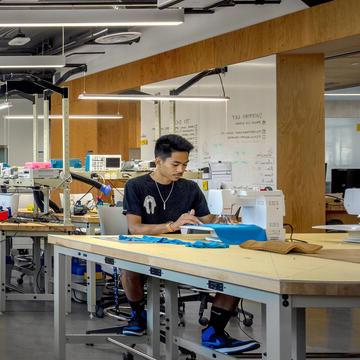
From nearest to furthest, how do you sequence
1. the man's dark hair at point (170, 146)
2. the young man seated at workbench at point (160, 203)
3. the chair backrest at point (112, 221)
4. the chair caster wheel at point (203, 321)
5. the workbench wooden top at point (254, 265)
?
1. the workbench wooden top at point (254, 265)
2. the young man seated at workbench at point (160, 203)
3. the man's dark hair at point (170, 146)
4. the chair backrest at point (112, 221)
5. the chair caster wheel at point (203, 321)

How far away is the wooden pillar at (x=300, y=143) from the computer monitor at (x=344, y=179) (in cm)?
288

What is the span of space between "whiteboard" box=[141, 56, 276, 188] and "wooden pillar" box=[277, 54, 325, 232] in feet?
0.42

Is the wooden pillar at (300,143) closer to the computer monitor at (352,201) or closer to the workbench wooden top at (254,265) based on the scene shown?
the computer monitor at (352,201)

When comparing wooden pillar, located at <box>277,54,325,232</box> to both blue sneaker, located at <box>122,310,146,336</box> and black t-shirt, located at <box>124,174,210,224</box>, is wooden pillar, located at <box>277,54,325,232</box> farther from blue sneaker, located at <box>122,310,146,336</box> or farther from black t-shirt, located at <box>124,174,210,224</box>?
blue sneaker, located at <box>122,310,146,336</box>

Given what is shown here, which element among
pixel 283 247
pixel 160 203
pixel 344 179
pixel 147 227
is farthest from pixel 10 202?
pixel 344 179

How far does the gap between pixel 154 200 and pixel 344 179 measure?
6.59 m

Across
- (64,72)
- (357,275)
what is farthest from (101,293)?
(64,72)

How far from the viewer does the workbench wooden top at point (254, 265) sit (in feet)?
7.17

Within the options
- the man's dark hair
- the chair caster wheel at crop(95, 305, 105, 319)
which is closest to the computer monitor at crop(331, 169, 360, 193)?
the chair caster wheel at crop(95, 305, 105, 319)

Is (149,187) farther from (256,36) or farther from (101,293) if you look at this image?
(256,36)

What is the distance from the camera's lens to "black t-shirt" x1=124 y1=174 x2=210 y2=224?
14.0 ft

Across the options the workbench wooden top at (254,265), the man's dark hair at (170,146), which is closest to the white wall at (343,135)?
the man's dark hair at (170,146)

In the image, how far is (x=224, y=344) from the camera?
A: 3443 mm

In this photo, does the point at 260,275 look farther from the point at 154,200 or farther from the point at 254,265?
the point at 154,200
